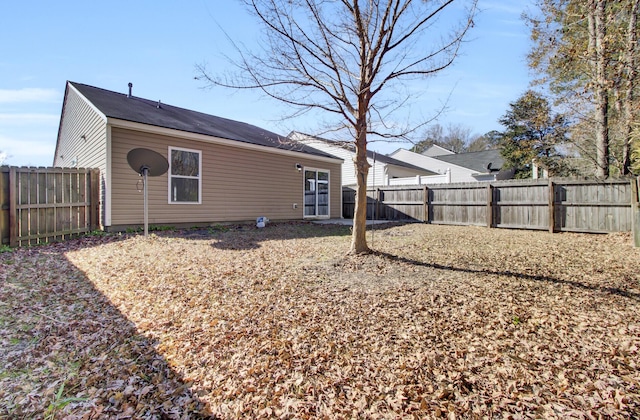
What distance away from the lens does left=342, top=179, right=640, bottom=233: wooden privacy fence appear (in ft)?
25.4

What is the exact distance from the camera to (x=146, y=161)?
7387 mm

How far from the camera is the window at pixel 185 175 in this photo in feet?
28.5

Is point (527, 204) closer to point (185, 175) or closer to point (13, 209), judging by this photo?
point (185, 175)

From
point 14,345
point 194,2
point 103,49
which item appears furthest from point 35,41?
point 14,345

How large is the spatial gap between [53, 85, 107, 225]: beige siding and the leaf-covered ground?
12.6 feet

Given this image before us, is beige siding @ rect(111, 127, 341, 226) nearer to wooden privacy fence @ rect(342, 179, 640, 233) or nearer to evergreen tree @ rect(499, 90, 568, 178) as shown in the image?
wooden privacy fence @ rect(342, 179, 640, 233)

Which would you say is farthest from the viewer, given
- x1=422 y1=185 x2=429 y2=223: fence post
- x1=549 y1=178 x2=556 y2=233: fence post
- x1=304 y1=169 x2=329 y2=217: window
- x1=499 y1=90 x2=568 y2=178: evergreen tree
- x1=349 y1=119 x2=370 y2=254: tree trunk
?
x1=304 y1=169 x2=329 y2=217: window

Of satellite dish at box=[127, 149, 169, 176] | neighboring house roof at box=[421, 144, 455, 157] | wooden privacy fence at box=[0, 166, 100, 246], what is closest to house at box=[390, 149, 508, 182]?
neighboring house roof at box=[421, 144, 455, 157]

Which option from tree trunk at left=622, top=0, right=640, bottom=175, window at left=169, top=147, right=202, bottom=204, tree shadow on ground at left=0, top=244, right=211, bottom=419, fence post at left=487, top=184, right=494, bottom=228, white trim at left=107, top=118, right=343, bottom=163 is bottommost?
tree shadow on ground at left=0, top=244, right=211, bottom=419

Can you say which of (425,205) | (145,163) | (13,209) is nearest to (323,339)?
(145,163)

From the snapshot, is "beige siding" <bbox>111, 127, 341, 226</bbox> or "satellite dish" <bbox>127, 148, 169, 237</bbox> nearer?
"satellite dish" <bbox>127, 148, 169, 237</bbox>

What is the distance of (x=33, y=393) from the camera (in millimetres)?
Answer: 2125

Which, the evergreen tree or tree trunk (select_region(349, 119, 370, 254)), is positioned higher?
the evergreen tree

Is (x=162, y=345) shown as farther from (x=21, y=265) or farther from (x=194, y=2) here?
(x=194, y=2)
